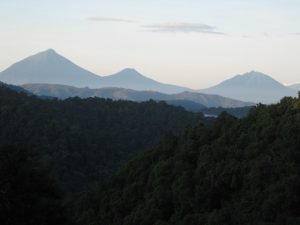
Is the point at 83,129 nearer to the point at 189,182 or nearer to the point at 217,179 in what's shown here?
the point at 189,182

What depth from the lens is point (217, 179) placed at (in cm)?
2353

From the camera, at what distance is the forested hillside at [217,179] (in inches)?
761

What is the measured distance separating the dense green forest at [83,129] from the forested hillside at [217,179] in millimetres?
10285

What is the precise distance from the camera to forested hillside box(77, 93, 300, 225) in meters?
19.3

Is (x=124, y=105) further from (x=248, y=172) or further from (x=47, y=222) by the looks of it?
(x=47, y=222)

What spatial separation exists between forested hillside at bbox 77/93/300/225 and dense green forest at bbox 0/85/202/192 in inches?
405

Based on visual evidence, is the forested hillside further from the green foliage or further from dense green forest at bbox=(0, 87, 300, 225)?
the green foliage

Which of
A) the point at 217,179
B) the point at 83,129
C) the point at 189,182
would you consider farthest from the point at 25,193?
the point at 83,129

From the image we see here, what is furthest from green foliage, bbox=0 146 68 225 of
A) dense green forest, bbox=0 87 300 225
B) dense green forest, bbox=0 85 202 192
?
dense green forest, bbox=0 85 202 192

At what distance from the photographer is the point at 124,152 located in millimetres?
57281

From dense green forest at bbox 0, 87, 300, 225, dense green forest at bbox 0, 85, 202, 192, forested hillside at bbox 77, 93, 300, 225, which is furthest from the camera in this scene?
dense green forest at bbox 0, 85, 202, 192

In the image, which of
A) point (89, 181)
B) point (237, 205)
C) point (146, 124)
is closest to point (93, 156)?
point (89, 181)

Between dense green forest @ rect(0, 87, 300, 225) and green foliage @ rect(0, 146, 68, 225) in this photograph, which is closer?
green foliage @ rect(0, 146, 68, 225)

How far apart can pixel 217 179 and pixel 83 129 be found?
37.3m
